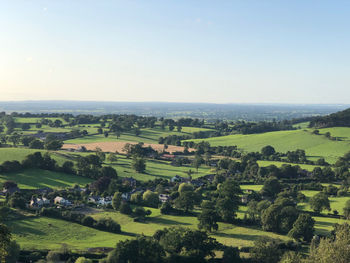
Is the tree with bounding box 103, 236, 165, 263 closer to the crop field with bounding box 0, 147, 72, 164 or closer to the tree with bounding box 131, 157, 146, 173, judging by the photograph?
the tree with bounding box 131, 157, 146, 173

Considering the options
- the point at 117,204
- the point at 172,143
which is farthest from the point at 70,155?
the point at 172,143

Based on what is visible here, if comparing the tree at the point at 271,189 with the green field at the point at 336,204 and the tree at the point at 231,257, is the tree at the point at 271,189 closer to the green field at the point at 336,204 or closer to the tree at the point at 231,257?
the green field at the point at 336,204

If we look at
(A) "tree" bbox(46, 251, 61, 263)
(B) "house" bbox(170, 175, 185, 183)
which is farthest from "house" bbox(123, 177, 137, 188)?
(A) "tree" bbox(46, 251, 61, 263)

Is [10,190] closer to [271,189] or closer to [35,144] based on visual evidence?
[35,144]

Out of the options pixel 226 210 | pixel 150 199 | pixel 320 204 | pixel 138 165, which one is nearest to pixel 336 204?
pixel 320 204

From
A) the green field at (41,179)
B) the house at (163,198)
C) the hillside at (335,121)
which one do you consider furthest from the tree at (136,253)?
the hillside at (335,121)

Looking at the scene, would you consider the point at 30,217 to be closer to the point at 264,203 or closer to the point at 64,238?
the point at 64,238
